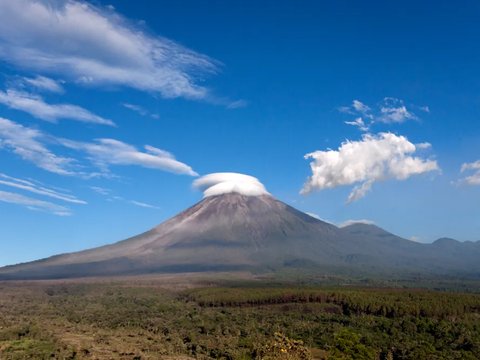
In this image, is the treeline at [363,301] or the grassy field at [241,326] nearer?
the grassy field at [241,326]

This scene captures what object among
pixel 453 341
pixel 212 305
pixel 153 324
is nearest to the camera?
pixel 453 341

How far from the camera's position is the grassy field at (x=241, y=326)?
58094 mm

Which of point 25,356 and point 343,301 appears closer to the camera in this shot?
point 25,356

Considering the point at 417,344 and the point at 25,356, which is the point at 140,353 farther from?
the point at 417,344

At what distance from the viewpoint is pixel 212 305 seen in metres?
113

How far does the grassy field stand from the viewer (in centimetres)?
5809

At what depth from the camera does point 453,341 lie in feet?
220

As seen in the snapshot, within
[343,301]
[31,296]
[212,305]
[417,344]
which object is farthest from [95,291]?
[417,344]

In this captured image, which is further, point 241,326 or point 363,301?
point 363,301

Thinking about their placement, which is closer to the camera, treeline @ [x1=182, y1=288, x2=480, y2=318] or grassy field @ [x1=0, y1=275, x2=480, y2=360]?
grassy field @ [x1=0, y1=275, x2=480, y2=360]

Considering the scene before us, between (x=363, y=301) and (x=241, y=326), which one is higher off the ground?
(x=363, y=301)

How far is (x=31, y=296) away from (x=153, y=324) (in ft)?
209

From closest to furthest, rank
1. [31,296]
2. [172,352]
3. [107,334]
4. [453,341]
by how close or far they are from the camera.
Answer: [172,352] < [453,341] < [107,334] < [31,296]

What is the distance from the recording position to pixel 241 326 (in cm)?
8294
